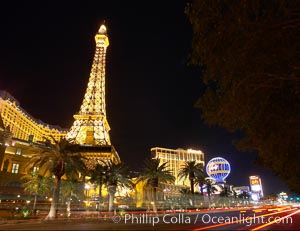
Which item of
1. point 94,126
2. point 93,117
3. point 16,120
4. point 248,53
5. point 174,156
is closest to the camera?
point 248,53

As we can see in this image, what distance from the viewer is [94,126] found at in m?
91.5

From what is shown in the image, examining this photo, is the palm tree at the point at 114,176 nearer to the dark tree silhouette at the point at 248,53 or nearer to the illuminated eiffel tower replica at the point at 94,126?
the dark tree silhouette at the point at 248,53

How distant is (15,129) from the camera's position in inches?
4018

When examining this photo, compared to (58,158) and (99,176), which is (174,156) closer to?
(99,176)

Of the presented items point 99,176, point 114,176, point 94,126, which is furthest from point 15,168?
point 94,126

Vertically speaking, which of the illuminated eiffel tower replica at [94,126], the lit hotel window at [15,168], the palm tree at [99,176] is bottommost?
the palm tree at [99,176]

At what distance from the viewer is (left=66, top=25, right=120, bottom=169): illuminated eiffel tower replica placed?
278 feet

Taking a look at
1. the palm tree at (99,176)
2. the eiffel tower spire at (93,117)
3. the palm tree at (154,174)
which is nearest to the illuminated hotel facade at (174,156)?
the eiffel tower spire at (93,117)

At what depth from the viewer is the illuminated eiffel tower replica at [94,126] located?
84812 millimetres

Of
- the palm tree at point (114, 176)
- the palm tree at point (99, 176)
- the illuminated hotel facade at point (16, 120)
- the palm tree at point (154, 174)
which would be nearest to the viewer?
the palm tree at point (99, 176)

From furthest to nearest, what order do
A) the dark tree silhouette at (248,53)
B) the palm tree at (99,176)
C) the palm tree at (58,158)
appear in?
the palm tree at (99,176), the palm tree at (58,158), the dark tree silhouette at (248,53)

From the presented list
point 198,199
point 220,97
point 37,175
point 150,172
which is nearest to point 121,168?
point 150,172

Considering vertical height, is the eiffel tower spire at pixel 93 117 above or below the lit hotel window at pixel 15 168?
above

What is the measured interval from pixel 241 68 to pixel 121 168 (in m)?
37.1
